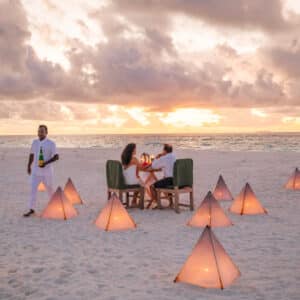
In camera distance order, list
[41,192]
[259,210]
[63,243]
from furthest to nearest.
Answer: [41,192] → [259,210] → [63,243]

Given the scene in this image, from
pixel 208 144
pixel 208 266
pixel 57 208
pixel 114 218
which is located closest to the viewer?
pixel 208 266

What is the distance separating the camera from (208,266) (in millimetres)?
5207

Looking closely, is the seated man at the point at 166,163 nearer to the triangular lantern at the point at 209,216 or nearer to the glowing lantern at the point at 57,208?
the triangular lantern at the point at 209,216

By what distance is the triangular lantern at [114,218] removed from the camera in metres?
8.34

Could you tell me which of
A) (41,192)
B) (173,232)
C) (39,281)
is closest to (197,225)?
(173,232)

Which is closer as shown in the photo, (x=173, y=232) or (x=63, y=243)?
(x=63, y=243)

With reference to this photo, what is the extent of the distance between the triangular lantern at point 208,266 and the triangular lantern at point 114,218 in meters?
3.23

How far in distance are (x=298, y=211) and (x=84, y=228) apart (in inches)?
225

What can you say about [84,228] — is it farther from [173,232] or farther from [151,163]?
[151,163]

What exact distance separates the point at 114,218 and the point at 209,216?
2.09 meters

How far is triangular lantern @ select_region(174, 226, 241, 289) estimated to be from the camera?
5.17 meters

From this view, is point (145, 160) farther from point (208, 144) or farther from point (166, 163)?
point (208, 144)

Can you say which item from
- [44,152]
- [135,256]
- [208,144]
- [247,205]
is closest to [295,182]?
[247,205]

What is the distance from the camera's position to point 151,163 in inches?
425
